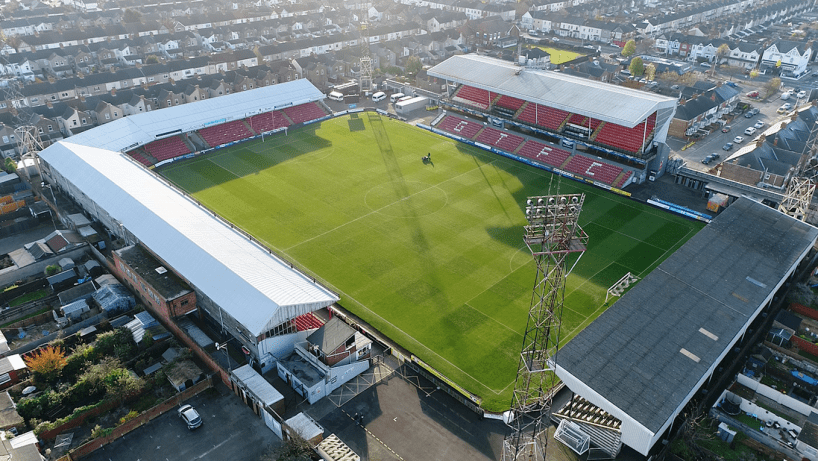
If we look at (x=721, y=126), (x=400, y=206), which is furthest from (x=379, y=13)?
(x=400, y=206)

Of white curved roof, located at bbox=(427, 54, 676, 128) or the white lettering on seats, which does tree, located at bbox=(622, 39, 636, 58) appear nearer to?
white curved roof, located at bbox=(427, 54, 676, 128)

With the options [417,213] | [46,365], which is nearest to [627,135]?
[417,213]

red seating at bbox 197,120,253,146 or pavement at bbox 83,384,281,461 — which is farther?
red seating at bbox 197,120,253,146

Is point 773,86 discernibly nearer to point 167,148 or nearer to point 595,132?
point 595,132

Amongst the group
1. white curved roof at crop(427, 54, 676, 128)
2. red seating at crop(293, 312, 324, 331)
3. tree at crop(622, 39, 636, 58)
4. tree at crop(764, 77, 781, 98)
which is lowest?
tree at crop(764, 77, 781, 98)

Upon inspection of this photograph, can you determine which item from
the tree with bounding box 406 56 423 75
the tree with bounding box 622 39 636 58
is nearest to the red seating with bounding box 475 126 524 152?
the tree with bounding box 406 56 423 75

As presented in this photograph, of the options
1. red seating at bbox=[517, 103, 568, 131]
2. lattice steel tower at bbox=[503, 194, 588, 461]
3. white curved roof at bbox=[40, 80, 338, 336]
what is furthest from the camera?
red seating at bbox=[517, 103, 568, 131]

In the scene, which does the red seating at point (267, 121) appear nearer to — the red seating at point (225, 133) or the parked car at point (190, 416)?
the red seating at point (225, 133)
